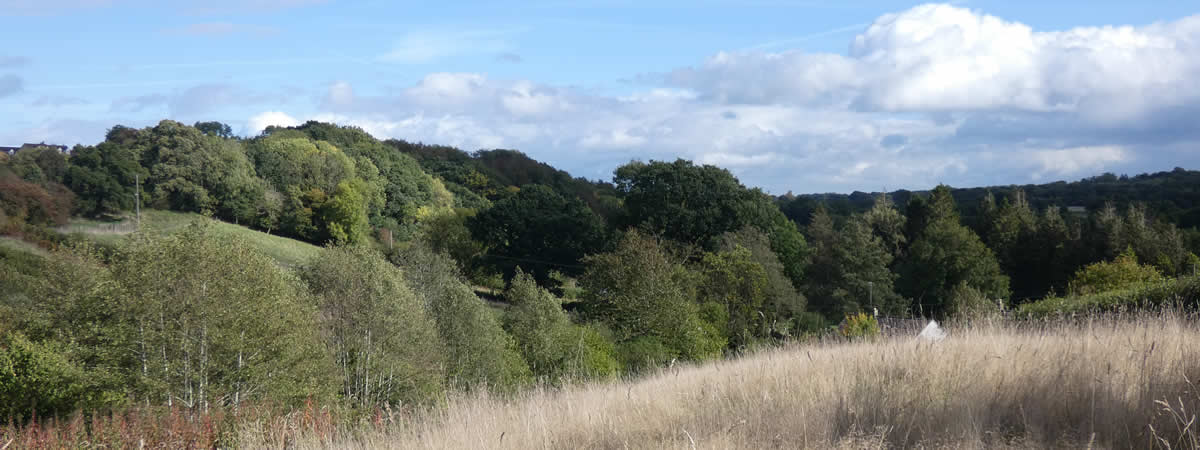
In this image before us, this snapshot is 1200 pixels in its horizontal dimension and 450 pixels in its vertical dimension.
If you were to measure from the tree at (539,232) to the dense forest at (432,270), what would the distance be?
18cm

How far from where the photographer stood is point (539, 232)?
204ft

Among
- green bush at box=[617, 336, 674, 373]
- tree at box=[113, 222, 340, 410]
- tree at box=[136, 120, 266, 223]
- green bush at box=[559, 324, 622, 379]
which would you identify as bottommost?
green bush at box=[617, 336, 674, 373]

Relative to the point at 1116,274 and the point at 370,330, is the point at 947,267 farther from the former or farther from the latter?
the point at 370,330

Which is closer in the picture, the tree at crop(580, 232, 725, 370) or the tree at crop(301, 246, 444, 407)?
the tree at crop(301, 246, 444, 407)

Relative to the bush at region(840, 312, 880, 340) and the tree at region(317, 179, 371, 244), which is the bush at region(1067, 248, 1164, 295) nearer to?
the bush at region(840, 312, 880, 340)

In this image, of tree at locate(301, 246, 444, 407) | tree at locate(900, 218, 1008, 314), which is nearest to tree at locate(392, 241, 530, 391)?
tree at locate(301, 246, 444, 407)

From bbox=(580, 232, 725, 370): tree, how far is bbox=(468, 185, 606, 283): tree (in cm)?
1372

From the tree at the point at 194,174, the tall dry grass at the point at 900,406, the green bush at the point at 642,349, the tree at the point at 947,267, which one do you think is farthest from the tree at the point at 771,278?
the tree at the point at 194,174

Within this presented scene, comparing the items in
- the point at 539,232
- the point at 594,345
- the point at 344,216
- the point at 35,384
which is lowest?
the point at 594,345

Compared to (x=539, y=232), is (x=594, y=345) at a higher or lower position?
lower

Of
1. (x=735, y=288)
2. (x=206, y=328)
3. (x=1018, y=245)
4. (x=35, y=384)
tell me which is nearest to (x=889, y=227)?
(x=1018, y=245)

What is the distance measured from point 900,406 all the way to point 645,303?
124 ft

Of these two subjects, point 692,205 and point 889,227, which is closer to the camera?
point 692,205

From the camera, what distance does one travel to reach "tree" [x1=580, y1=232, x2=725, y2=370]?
41.1 m
